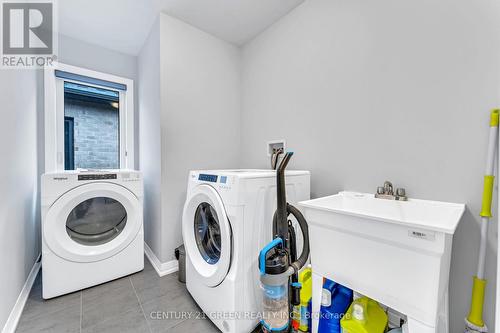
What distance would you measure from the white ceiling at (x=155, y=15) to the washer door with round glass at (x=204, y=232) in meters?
1.56

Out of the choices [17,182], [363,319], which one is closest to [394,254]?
[363,319]

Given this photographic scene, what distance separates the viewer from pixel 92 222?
68.2 inches

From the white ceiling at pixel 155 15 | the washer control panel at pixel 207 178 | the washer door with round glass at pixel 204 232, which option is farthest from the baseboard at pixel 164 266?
the white ceiling at pixel 155 15

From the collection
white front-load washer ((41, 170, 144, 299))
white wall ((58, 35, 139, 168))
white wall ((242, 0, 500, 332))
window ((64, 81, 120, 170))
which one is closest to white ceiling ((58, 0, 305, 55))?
white wall ((58, 35, 139, 168))

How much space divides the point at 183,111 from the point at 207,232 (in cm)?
115

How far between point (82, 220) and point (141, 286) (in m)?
0.73

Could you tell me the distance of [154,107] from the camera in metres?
1.97

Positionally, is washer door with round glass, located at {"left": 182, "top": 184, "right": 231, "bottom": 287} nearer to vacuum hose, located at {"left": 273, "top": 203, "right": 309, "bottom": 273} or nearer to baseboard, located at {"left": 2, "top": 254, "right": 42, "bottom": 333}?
vacuum hose, located at {"left": 273, "top": 203, "right": 309, "bottom": 273}

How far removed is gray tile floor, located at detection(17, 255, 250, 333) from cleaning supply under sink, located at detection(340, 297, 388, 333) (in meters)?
0.75

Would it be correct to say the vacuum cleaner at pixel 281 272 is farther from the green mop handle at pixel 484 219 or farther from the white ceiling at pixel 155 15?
the white ceiling at pixel 155 15

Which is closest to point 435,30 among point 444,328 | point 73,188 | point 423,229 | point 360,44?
point 360,44

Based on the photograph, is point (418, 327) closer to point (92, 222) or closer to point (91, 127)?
point (92, 222)

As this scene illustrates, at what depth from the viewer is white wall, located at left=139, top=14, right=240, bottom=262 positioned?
1841 mm
